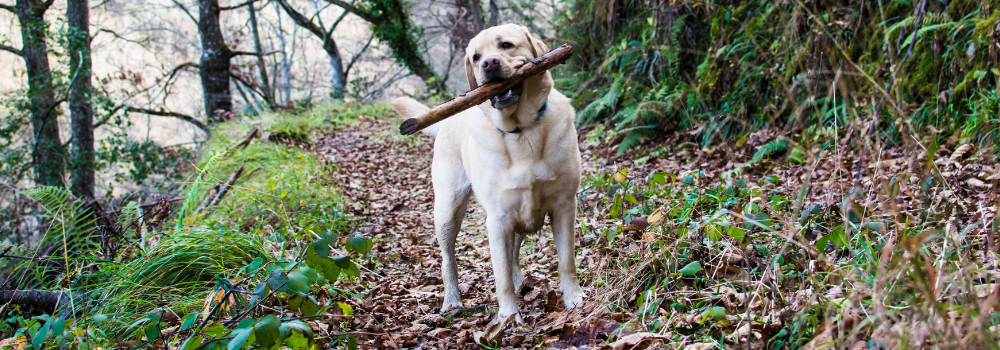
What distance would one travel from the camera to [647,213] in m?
3.81

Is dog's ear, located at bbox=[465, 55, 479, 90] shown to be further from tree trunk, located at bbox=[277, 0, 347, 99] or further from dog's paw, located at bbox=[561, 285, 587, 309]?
tree trunk, located at bbox=[277, 0, 347, 99]

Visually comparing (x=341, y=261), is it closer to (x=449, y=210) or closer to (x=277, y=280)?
(x=277, y=280)

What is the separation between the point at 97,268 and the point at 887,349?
161 inches

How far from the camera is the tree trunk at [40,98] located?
952cm

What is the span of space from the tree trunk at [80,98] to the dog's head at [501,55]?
9273 mm

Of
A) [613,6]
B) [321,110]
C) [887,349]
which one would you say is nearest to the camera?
[887,349]

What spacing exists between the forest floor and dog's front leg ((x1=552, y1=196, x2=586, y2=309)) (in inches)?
3.6

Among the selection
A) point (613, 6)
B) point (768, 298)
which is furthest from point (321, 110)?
point (768, 298)

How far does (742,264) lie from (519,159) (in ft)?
4.00

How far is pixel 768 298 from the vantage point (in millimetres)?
2223

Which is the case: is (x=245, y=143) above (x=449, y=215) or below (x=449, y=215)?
above

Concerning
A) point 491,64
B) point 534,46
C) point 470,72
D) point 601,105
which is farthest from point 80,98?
point 491,64

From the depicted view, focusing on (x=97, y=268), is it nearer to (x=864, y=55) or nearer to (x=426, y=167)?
(x=426, y=167)

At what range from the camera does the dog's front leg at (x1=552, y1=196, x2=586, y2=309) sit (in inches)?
126
